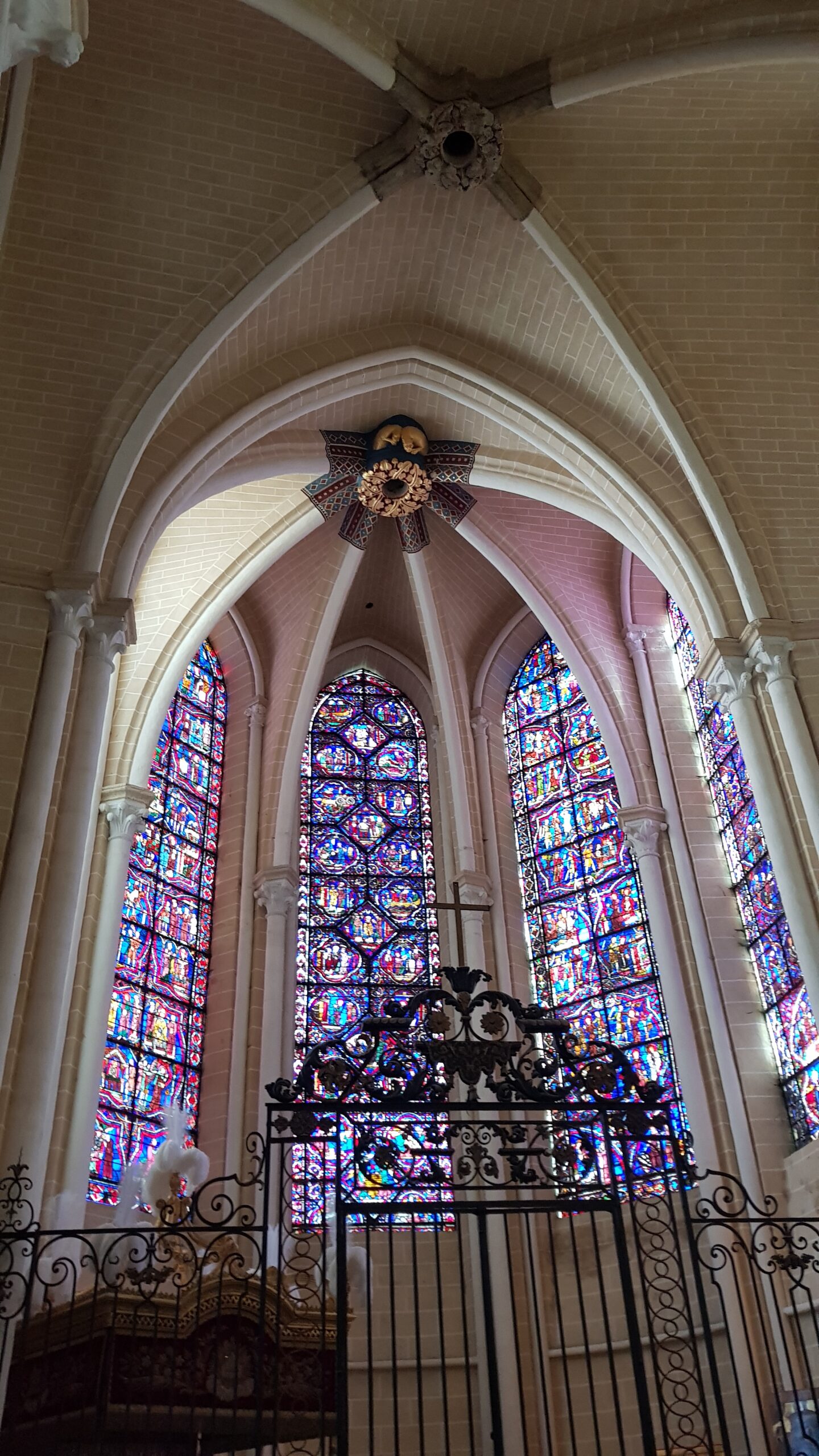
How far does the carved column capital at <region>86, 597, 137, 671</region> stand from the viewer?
28.1 feet

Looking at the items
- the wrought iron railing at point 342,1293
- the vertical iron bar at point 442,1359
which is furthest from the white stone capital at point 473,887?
the vertical iron bar at point 442,1359

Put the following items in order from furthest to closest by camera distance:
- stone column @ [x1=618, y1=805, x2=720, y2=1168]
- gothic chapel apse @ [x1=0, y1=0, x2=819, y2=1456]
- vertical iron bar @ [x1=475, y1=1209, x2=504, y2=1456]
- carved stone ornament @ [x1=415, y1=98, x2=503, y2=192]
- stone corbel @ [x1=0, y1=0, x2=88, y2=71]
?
stone column @ [x1=618, y1=805, x2=720, y2=1168]
carved stone ornament @ [x1=415, y1=98, x2=503, y2=192]
gothic chapel apse @ [x1=0, y1=0, x2=819, y2=1456]
vertical iron bar @ [x1=475, y1=1209, x2=504, y2=1456]
stone corbel @ [x1=0, y1=0, x2=88, y2=71]

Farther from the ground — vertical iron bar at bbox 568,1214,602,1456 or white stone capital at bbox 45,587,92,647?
white stone capital at bbox 45,587,92,647

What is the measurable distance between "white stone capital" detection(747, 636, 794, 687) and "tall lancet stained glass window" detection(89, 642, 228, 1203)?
5.73 metres

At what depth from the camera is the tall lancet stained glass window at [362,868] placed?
12742mm

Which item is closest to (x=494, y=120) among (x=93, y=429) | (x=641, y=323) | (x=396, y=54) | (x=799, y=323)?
(x=396, y=54)

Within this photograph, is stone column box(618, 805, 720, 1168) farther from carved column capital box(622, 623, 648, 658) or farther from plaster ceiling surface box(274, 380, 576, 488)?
plaster ceiling surface box(274, 380, 576, 488)

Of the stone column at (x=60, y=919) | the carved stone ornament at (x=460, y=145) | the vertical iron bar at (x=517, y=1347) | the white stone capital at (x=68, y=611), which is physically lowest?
the vertical iron bar at (x=517, y=1347)

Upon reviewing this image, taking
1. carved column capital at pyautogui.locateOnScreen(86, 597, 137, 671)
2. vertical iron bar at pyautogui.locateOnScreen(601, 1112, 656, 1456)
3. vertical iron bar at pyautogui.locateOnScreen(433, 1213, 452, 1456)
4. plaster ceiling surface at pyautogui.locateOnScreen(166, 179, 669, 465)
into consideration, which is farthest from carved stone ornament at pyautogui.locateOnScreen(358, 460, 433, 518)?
vertical iron bar at pyautogui.locateOnScreen(433, 1213, 452, 1456)

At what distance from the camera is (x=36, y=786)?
24.7 feet

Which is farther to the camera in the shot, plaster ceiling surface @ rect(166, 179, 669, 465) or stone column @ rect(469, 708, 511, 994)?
stone column @ rect(469, 708, 511, 994)

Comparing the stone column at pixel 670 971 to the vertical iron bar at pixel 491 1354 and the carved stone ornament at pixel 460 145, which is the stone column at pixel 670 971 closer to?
the vertical iron bar at pixel 491 1354

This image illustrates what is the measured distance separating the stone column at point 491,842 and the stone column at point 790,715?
410 centimetres

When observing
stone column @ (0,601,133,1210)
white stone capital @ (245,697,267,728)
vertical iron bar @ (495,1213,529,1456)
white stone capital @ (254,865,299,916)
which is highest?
white stone capital @ (245,697,267,728)
